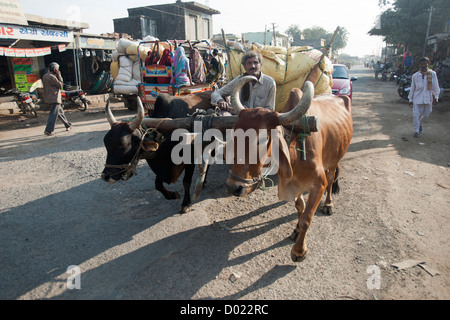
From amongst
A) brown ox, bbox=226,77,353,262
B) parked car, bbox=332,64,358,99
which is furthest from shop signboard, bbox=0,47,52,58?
brown ox, bbox=226,77,353,262

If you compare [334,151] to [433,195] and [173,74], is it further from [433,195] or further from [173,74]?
[173,74]

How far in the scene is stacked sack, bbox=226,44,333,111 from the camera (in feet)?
16.2

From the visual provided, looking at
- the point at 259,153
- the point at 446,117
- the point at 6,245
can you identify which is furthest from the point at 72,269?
the point at 446,117

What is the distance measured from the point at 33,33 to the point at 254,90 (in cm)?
1084

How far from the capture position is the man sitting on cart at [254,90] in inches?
144

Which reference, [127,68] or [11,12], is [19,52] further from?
[127,68]

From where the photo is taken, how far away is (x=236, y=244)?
3.42 metres

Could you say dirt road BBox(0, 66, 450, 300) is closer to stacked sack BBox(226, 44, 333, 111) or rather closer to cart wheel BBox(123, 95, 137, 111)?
stacked sack BBox(226, 44, 333, 111)

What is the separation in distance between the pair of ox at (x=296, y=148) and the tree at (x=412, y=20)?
27.8 metres

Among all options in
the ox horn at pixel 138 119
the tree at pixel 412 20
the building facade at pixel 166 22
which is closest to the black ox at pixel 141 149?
the ox horn at pixel 138 119

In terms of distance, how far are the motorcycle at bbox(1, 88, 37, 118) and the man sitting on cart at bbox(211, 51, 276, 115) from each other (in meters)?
10.0

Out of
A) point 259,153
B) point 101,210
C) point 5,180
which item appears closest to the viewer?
point 259,153

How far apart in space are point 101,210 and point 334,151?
326 centimetres

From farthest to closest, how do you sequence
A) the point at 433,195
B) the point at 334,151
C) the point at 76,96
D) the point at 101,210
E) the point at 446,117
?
the point at 76,96 < the point at 446,117 < the point at 433,195 < the point at 101,210 < the point at 334,151
